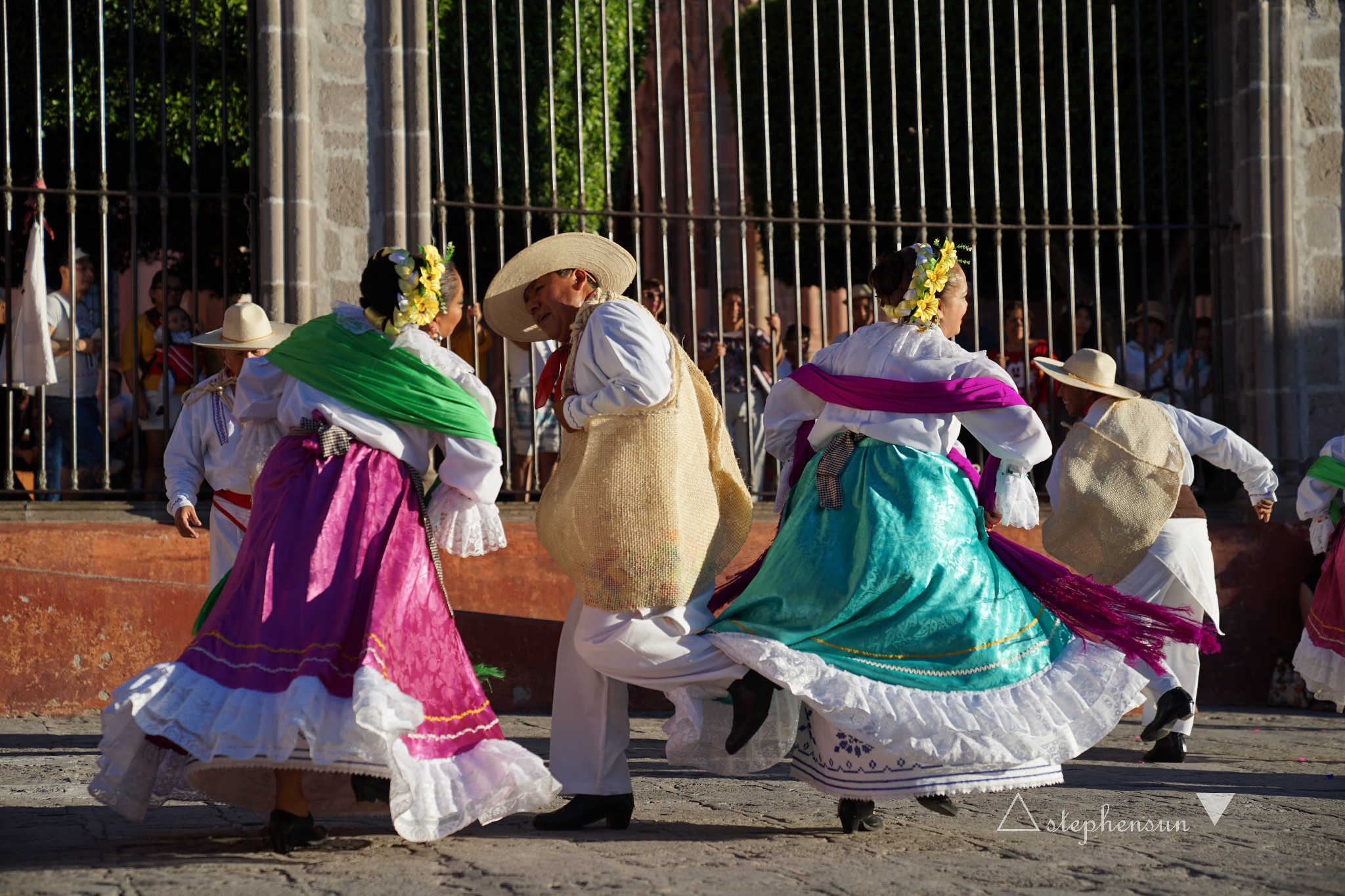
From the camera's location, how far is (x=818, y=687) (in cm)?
473

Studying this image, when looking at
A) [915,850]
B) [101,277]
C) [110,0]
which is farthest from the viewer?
[110,0]

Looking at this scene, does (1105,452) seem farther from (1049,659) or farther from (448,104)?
(448,104)

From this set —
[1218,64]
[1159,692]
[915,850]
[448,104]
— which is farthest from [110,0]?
[915,850]

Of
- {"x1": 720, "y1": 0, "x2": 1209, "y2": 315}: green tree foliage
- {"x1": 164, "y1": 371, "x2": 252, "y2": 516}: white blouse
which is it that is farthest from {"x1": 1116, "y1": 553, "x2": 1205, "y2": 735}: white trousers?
{"x1": 720, "y1": 0, "x2": 1209, "y2": 315}: green tree foliage

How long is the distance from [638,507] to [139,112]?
26.9 ft

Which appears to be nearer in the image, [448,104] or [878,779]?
[878,779]

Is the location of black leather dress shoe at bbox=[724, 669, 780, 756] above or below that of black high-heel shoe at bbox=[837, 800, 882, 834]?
above

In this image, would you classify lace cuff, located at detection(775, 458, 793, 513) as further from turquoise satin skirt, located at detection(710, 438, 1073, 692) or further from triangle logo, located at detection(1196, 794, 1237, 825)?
triangle logo, located at detection(1196, 794, 1237, 825)

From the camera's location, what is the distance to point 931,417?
A: 5.32 m

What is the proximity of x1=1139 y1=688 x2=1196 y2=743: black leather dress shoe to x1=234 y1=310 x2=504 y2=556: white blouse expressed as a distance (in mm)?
3315

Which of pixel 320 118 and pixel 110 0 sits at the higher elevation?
pixel 110 0

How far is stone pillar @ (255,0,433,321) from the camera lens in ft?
27.7

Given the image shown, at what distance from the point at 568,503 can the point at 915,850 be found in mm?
1487

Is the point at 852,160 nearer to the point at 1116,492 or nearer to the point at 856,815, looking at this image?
the point at 1116,492
